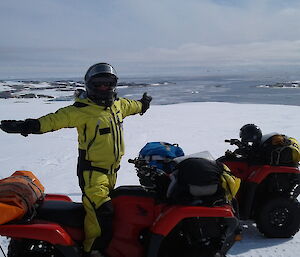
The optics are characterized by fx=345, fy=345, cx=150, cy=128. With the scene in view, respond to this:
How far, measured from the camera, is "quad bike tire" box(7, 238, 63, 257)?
2.59 m

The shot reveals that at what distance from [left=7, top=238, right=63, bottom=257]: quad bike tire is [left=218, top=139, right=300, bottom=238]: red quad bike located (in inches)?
85.6

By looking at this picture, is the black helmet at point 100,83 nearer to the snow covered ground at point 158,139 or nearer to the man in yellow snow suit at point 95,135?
the man in yellow snow suit at point 95,135

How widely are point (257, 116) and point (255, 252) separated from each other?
10.6 metres

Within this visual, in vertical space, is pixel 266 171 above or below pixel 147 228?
above

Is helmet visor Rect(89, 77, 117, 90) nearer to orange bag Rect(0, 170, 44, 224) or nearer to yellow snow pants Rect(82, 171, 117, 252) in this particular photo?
yellow snow pants Rect(82, 171, 117, 252)

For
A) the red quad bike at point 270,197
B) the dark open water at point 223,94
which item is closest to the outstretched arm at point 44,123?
the red quad bike at point 270,197

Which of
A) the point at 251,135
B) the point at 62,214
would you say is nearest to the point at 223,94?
the point at 251,135

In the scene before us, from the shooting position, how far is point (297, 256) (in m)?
3.44

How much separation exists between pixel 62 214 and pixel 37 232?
26cm

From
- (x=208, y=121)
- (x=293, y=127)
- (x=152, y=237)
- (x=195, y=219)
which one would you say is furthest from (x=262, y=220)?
(x=208, y=121)

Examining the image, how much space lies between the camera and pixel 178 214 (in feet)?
8.45

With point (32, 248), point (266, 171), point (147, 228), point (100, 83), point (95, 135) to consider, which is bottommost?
point (32, 248)

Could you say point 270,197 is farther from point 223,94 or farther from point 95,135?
point 223,94

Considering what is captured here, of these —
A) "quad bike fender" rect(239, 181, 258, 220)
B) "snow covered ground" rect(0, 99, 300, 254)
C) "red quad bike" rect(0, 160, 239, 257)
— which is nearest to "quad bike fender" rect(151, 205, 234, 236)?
"red quad bike" rect(0, 160, 239, 257)
